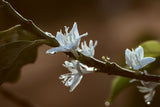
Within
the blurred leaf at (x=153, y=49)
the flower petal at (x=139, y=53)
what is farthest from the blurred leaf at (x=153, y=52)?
the flower petal at (x=139, y=53)

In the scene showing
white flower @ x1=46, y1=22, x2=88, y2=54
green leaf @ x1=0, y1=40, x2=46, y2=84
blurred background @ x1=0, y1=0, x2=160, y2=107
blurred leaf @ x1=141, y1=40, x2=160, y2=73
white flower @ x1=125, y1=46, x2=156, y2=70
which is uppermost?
blurred background @ x1=0, y1=0, x2=160, y2=107

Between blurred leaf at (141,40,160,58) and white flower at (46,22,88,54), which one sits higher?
white flower at (46,22,88,54)

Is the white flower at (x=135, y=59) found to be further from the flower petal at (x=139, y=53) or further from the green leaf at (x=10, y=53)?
the green leaf at (x=10, y=53)

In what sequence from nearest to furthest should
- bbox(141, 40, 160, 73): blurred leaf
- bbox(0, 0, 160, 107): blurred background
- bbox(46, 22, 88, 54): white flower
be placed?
bbox(46, 22, 88, 54): white flower, bbox(141, 40, 160, 73): blurred leaf, bbox(0, 0, 160, 107): blurred background

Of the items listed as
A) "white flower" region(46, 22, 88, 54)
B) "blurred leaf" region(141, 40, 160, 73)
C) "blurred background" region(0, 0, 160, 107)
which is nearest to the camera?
"white flower" region(46, 22, 88, 54)

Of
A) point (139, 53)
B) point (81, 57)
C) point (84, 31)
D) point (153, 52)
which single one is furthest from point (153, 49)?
point (84, 31)

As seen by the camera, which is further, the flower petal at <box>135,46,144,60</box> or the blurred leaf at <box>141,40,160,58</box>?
the blurred leaf at <box>141,40,160,58</box>

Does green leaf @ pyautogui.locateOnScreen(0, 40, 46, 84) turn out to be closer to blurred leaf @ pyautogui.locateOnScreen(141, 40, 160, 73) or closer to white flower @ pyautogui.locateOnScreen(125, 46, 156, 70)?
white flower @ pyautogui.locateOnScreen(125, 46, 156, 70)

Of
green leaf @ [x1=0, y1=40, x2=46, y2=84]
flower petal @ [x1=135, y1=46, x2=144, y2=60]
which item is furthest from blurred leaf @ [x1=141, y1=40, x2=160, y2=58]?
green leaf @ [x1=0, y1=40, x2=46, y2=84]
